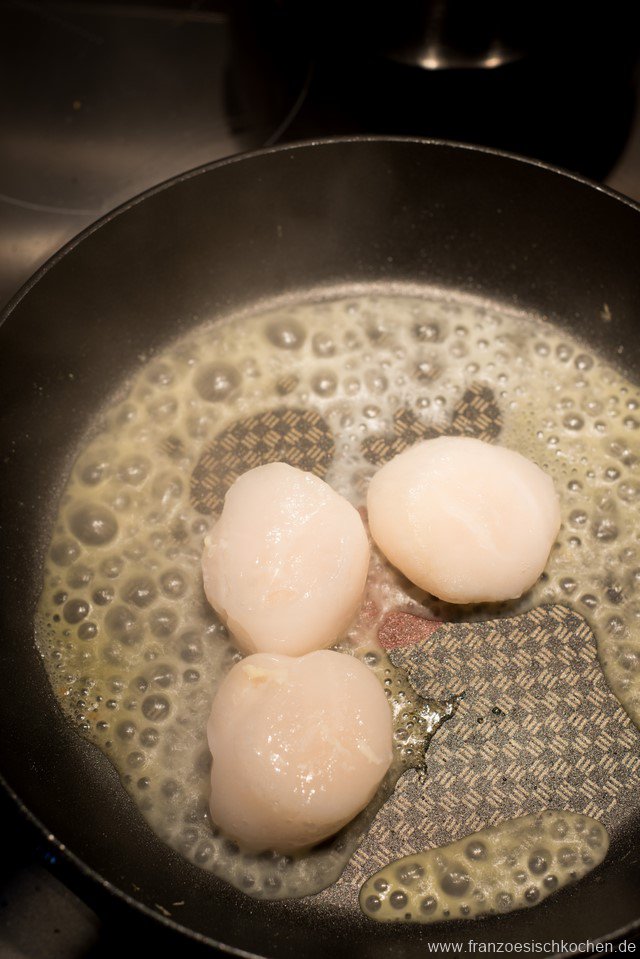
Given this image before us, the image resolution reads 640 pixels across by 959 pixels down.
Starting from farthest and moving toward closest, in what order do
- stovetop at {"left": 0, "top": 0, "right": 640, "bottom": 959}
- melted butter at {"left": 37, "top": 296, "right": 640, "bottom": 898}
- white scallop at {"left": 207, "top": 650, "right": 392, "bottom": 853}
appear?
stovetop at {"left": 0, "top": 0, "right": 640, "bottom": 959}, melted butter at {"left": 37, "top": 296, "right": 640, "bottom": 898}, white scallop at {"left": 207, "top": 650, "right": 392, "bottom": 853}

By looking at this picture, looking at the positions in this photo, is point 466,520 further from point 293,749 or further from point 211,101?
point 211,101

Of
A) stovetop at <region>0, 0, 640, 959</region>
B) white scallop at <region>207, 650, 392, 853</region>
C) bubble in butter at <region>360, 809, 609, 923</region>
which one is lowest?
bubble in butter at <region>360, 809, 609, 923</region>

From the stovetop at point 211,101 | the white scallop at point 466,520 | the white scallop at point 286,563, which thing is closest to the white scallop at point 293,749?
the white scallop at point 286,563

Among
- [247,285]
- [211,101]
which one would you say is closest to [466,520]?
[247,285]

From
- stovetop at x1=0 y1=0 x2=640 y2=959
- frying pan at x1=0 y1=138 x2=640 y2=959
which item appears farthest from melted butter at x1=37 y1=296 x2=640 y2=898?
stovetop at x1=0 y1=0 x2=640 y2=959

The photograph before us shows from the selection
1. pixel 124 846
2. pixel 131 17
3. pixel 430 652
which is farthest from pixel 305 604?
pixel 131 17

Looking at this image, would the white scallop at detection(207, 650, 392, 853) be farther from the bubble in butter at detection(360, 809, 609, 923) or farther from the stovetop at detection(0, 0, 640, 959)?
the stovetop at detection(0, 0, 640, 959)

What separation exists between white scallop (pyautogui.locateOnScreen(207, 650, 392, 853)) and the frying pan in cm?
10

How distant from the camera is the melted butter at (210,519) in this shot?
3.41ft

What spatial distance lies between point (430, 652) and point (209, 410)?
0.45 metres

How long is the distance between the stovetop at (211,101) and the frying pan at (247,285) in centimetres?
23

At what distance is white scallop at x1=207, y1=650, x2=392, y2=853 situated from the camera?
0.93 m

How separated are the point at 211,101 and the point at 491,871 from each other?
1.24 metres

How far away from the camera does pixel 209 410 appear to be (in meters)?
1.25
